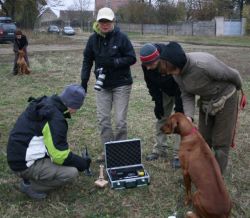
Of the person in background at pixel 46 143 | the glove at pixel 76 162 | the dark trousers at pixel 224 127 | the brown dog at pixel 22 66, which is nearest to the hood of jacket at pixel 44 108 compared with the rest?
the person in background at pixel 46 143

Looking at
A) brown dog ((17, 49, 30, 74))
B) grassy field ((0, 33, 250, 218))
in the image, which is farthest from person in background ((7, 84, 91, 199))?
brown dog ((17, 49, 30, 74))

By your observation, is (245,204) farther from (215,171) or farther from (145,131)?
(145,131)

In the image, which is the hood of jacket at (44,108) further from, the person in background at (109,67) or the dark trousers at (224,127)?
the dark trousers at (224,127)

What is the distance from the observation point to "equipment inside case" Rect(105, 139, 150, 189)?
4.75 metres

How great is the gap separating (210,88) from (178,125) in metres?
0.52

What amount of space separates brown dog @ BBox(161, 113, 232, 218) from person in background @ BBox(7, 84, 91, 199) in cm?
102

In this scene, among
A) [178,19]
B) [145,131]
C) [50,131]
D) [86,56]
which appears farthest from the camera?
[178,19]

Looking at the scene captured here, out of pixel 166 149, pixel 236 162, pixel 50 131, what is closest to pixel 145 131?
pixel 166 149

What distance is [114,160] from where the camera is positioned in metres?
4.89

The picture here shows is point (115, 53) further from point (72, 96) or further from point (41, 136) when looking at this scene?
point (41, 136)

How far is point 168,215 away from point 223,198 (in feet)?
2.51

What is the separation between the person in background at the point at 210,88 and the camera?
13.6ft

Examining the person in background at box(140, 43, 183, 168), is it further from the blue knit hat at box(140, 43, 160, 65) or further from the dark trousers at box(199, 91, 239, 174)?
the dark trousers at box(199, 91, 239, 174)

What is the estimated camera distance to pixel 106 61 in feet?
16.7
